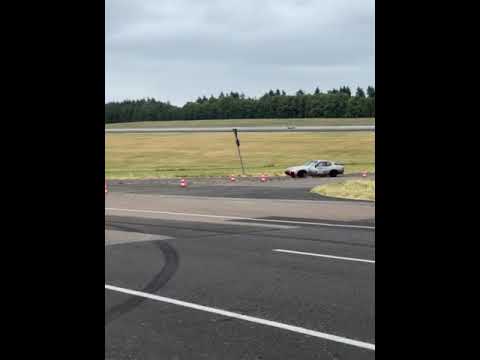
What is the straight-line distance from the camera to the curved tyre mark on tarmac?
23.1 feet

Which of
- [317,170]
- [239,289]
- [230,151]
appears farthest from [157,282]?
[230,151]

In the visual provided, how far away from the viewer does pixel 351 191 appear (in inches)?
1044

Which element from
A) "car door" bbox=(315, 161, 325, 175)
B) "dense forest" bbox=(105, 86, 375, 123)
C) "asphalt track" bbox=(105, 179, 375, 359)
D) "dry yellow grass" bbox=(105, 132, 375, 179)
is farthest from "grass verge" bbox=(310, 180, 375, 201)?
"dense forest" bbox=(105, 86, 375, 123)

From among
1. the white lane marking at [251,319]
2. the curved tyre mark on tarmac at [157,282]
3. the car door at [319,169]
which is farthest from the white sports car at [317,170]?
the white lane marking at [251,319]

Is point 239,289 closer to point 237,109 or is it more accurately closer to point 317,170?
point 317,170

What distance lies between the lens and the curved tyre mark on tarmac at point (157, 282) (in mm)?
7051

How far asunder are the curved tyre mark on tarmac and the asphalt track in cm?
1

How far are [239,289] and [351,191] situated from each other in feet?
62.0
